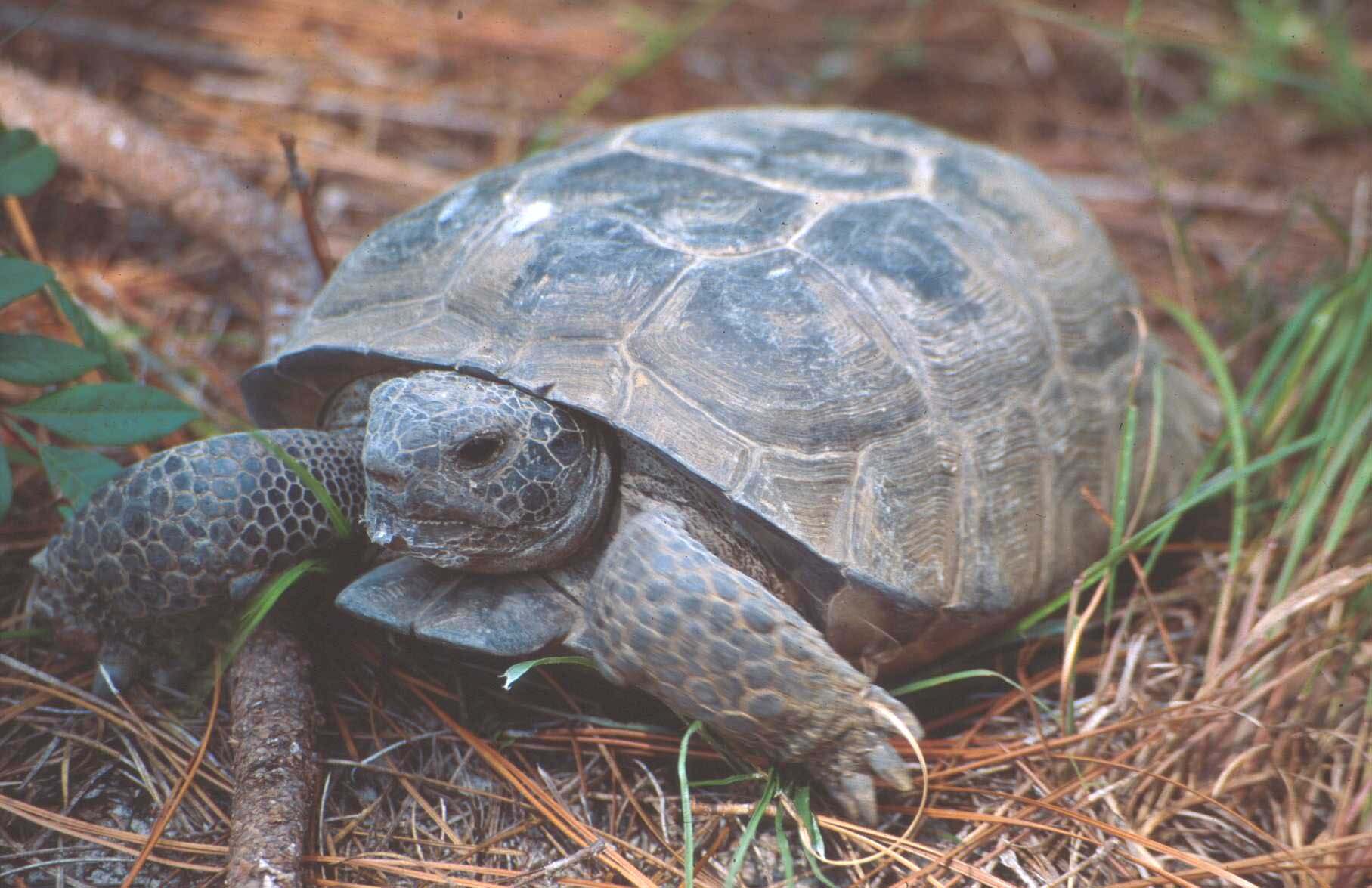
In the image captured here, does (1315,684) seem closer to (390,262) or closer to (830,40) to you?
(390,262)

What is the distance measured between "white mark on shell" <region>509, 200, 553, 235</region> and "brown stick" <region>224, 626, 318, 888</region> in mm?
1024

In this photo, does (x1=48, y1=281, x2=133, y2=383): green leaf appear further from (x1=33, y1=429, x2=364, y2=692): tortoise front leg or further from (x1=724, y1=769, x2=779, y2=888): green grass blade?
(x1=724, y1=769, x2=779, y2=888): green grass blade

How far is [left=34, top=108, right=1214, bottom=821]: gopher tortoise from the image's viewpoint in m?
1.95

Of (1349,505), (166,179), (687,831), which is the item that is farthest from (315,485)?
(1349,505)

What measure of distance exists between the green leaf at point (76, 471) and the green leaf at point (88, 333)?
0.75ft

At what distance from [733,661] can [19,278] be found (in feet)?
5.24

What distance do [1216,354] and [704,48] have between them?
296 cm

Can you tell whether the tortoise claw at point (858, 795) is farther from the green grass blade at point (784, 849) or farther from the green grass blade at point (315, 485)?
the green grass blade at point (315, 485)

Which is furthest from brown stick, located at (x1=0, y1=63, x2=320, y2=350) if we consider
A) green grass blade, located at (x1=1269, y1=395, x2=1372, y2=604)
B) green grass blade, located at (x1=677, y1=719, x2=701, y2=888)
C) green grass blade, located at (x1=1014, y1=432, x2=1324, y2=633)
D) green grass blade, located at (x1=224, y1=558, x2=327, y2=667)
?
green grass blade, located at (x1=1269, y1=395, x2=1372, y2=604)

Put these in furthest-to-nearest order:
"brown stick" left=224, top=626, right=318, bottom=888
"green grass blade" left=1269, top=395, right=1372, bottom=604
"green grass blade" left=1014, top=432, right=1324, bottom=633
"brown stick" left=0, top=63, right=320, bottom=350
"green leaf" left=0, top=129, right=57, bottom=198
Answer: "brown stick" left=0, top=63, right=320, bottom=350
"green grass blade" left=1269, top=395, right=1372, bottom=604
"green grass blade" left=1014, top=432, right=1324, bottom=633
"green leaf" left=0, top=129, right=57, bottom=198
"brown stick" left=224, top=626, right=318, bottom=888

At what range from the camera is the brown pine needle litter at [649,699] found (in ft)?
6.48

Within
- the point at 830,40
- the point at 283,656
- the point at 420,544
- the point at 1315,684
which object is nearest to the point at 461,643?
the point at 420,544

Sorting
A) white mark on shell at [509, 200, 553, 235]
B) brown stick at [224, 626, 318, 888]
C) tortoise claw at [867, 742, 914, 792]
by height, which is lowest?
brown stick at [224, 626, 318, 888]

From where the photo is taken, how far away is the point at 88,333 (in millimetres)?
2260
